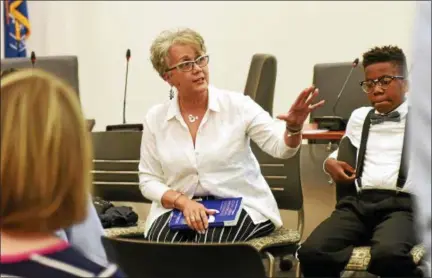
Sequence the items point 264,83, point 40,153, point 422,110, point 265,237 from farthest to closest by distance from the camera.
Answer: point 264,83 < point 265,237 < point 40,153 < point 422,110

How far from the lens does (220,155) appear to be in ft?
7.80

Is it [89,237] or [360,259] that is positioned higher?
[89,237]

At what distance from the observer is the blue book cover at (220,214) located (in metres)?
2.25

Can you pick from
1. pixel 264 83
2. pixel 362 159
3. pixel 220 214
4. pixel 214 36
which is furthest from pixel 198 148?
pixel 214 36

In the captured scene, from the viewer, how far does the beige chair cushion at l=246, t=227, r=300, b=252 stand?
228 centimetres

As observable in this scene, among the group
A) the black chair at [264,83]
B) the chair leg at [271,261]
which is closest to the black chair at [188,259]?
the chair leg at [271,261]

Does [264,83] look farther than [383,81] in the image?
Yes

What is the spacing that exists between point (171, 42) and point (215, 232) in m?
0.71

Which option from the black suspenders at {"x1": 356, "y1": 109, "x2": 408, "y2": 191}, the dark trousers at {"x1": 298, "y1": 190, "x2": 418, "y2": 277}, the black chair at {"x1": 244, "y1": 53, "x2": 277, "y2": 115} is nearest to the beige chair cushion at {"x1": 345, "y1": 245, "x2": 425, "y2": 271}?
the dark trousers at {"x1": 298, "y1": 190, "x2": 418, "y2": 277}

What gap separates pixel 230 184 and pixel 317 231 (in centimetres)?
34

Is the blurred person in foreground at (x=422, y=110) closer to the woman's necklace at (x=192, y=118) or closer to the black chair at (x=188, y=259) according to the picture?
the black chair at (x=188, y=259)

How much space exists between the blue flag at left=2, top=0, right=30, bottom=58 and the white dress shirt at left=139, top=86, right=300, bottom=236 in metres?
2.91

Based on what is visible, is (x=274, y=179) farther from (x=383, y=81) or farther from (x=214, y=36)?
(x=214, y=36)

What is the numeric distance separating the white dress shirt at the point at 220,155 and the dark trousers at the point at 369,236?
22cm
